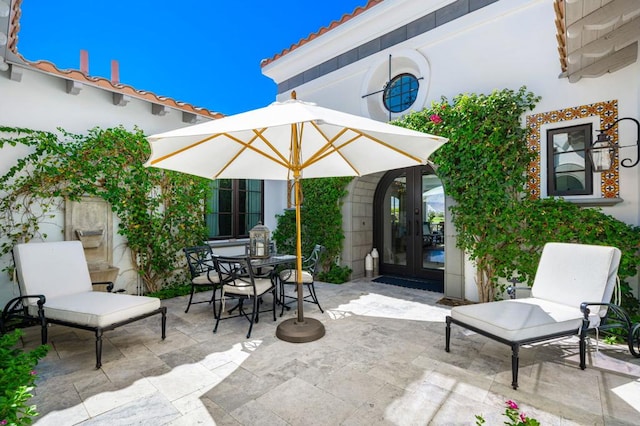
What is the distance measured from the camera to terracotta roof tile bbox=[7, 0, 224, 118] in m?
3.31

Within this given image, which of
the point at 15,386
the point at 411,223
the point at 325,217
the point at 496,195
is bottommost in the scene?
the point at 15,386

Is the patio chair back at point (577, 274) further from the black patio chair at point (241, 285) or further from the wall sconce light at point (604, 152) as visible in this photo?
the black patio chair at point (241, 285)

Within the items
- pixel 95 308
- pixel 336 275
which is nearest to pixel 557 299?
pixel 336 275

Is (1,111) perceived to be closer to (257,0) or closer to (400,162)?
(400,162)

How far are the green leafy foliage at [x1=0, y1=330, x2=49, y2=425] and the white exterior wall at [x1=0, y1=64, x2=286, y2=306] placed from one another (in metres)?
2.63

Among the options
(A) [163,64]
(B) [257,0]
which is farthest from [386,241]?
(A) [163,64]

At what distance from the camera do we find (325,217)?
255 inches

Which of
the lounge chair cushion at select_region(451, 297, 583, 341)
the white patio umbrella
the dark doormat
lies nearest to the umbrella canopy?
the white patio umbrella

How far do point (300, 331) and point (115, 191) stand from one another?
153 inches

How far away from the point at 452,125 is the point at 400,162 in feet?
5.33

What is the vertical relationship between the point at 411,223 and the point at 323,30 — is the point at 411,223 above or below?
below

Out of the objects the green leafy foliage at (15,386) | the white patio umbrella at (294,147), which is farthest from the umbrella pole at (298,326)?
the green leafy foliage at (15,386)

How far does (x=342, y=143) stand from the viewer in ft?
12.0

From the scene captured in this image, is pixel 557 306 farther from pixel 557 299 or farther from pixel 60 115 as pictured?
pixel 60 115
